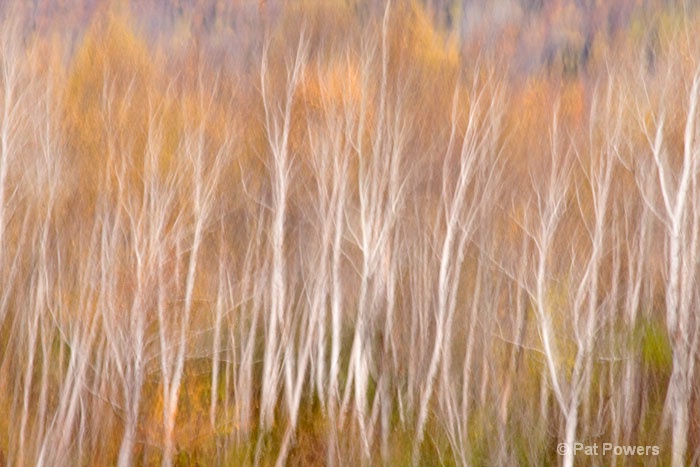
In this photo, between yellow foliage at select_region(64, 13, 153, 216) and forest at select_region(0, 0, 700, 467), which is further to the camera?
yellow foliage at select_region(64, 13, 153, 216)

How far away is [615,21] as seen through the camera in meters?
13.6

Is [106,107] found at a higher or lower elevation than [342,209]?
higher

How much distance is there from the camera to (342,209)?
13609 mm

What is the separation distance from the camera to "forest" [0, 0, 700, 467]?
40.0ft

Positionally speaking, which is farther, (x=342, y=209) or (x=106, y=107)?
(x=342, y=209)

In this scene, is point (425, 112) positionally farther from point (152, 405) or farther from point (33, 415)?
point (33, 415)

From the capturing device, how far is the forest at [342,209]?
12.2m

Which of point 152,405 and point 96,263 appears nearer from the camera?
point 96,263

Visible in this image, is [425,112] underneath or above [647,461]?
above

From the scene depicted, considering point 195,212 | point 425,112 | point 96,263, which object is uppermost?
point 425,112

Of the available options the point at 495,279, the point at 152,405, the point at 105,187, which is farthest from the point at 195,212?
the point at 495,279

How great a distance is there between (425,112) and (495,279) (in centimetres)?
424

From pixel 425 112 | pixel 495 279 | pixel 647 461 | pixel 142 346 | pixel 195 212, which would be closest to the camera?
pixel 142 346

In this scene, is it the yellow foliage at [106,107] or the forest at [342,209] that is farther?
the yellow foliage at [106,107]
